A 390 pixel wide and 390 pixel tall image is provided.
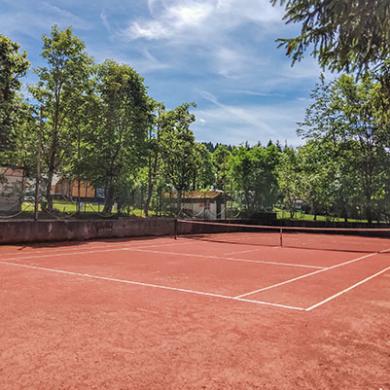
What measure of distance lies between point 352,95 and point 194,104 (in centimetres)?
1413

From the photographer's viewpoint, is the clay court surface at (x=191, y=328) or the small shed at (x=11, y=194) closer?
the clay court surface at (x=191, y=328)

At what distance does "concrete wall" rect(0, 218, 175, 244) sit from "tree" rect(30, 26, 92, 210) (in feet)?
14.5

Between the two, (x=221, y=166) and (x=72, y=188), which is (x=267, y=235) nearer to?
(x=72, y=188)

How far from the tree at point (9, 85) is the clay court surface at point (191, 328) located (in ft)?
41.9

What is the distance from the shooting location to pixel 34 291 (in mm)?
7520

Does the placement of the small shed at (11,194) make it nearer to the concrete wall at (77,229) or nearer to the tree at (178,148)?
the concrete wall at (77,229)

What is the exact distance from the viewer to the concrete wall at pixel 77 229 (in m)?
15.9

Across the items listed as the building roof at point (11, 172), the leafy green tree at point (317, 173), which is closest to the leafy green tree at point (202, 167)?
the leafy green tree at point (317, 173)

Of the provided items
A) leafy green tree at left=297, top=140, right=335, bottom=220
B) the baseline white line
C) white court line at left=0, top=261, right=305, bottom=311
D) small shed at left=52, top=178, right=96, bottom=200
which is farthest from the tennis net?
white court line at left=0, top=261, right=305, bottom=311

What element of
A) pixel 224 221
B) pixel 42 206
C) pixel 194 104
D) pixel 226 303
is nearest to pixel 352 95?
pixel 194 104

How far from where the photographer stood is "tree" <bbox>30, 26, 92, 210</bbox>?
2306 cm

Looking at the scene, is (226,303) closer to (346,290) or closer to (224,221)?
(346,290)

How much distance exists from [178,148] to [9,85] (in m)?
14.6

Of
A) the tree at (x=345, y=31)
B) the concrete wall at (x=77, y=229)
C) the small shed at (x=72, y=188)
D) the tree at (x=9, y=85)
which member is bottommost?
the concrete wall at (x=77, y=229)
